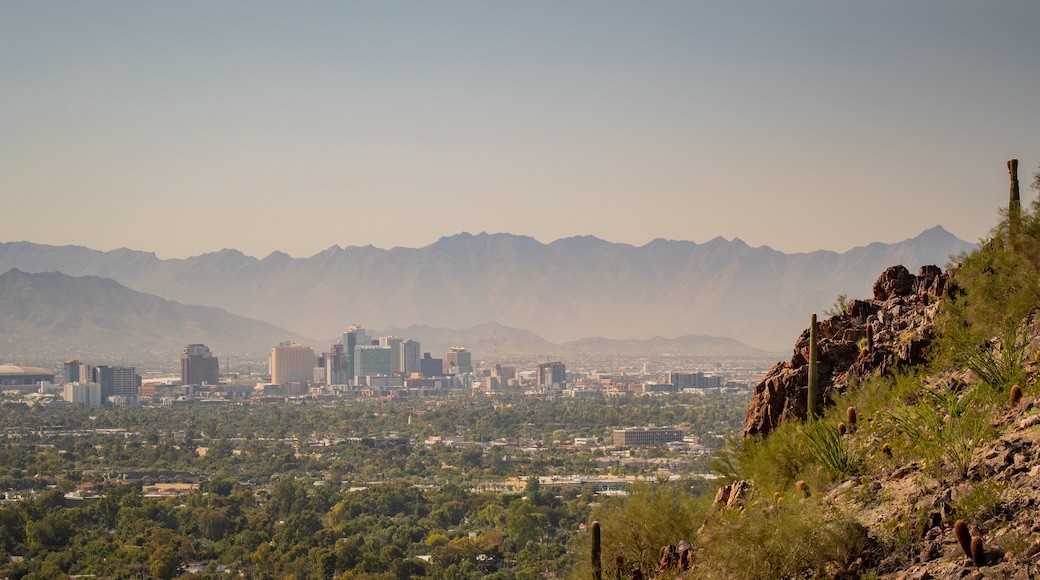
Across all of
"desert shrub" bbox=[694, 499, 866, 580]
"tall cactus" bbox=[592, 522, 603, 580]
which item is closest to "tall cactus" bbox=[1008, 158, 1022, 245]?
"desert shrub" bbox=[694, 499, 866, 580]

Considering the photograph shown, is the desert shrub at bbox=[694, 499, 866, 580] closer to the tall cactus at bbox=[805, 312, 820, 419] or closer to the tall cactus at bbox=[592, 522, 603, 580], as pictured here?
the tall cactus at bbox=[805, 312, 820, 419]

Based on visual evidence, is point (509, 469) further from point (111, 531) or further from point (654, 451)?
point (111, 531)

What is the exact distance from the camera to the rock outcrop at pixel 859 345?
1825 cm

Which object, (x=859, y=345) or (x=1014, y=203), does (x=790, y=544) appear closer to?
(x=859, y=345)

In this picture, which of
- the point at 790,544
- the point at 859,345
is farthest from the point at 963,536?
the point at 859,345

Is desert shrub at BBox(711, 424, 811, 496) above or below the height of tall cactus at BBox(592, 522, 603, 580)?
above

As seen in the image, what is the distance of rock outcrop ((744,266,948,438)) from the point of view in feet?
59.9

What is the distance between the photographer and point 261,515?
215 feet

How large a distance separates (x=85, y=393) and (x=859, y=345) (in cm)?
19124

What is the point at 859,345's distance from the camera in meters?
18.8

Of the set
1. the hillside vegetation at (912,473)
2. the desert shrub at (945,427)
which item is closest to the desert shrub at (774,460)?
the hillside vegetation at (912,473)

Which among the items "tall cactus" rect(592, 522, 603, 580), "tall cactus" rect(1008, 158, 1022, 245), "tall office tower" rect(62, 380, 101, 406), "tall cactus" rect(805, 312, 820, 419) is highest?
"tall cactus" rect(1008, 158, 1022, 245)

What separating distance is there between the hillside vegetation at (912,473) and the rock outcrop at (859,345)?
0.19 metres

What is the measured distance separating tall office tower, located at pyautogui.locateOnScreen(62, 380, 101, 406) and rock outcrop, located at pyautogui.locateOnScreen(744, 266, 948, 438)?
613ft
